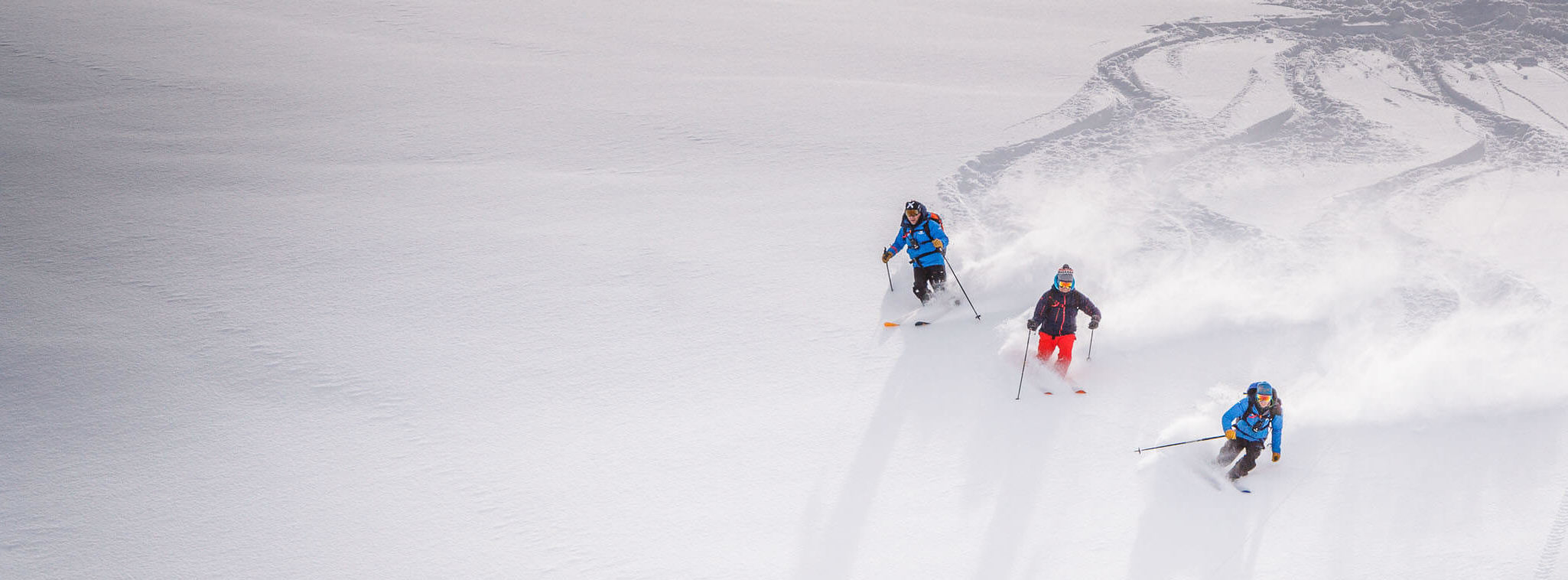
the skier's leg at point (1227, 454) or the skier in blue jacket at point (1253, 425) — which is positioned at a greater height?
the skier in blue jacket at point (1253, 425)

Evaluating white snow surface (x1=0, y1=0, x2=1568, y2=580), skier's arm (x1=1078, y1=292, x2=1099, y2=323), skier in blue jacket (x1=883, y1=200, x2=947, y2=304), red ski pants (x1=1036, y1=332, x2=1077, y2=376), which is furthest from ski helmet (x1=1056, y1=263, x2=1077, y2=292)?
skier in blue jacket (x1=883, y1=200, x2=947, y2=304)

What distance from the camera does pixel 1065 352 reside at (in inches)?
277

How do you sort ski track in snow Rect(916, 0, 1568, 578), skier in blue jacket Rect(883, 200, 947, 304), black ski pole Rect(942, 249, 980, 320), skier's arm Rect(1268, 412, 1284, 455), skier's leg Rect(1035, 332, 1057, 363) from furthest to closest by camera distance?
ski track in snow Rect(916, 0, 1568, 578) < black ski pole Rect(942, 249, 980, 320) < skier in blue jacket Rect(883, 200, 947, 304) < skier's leg Rect(1035, 332, 1057, 363) < skier's arm Rect(1268, 412, 1284, 455)

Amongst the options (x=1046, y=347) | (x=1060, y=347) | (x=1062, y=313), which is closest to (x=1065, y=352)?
(x=1060, y=347)

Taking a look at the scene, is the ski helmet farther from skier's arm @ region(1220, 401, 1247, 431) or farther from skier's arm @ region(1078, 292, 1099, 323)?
skier's arm @ region(1220, 401, 1247, 431)

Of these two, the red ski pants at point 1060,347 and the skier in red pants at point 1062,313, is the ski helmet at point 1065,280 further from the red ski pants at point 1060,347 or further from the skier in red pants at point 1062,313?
the red ski pants at point 1060,347

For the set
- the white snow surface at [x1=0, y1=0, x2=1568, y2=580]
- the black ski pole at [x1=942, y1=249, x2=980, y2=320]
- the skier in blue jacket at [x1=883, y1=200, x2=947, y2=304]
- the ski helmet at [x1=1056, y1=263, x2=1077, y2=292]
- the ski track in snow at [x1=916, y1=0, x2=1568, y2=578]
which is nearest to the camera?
the white snow surface at [x1=0, y1=0, x2=1568, y2=580]

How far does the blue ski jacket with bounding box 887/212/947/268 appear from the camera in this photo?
7.66 meters

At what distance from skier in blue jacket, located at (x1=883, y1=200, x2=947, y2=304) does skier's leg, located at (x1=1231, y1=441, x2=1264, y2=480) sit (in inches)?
114

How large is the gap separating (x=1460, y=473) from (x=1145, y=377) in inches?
86.3

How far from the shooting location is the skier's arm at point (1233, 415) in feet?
19.5

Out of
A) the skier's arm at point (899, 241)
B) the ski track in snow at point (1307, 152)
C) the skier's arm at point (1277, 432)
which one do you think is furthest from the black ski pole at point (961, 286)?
the skier's arm at point (1277, 432)

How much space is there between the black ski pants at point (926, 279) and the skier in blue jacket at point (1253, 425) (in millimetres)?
2672

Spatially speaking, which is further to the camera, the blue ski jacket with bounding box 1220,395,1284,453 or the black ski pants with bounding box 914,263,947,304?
the black ski pants with bounding box 914,263,947,304
